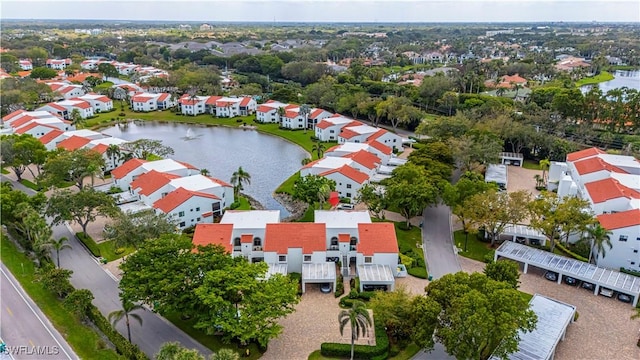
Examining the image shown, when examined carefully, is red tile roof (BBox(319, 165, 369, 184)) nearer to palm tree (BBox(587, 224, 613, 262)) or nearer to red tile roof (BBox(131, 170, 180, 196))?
red tile roof (BBox(131, 170, 180, 196))

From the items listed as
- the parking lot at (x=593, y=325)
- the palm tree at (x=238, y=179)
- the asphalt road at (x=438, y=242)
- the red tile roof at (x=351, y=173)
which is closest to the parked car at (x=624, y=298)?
the parking lot at (x=593, y=325)

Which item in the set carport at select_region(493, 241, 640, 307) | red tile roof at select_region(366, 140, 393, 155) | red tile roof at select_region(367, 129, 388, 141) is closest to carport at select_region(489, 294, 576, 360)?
carport at select_region(493, 241, 640, 307)

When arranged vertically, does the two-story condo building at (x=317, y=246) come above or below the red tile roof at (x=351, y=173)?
below

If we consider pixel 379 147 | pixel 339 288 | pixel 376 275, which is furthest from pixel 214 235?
pixel 379 147

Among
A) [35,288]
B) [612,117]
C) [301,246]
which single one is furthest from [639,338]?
[612,117]

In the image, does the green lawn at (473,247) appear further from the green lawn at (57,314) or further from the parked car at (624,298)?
the green lawn at (57,314)

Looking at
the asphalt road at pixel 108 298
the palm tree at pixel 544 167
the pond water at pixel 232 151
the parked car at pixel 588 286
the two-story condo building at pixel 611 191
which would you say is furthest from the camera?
the pond water at pixel 232 151
